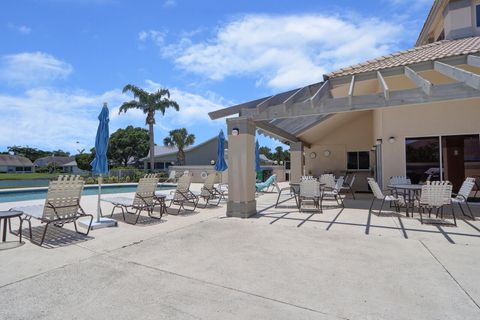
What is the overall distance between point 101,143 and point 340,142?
12.9 meters

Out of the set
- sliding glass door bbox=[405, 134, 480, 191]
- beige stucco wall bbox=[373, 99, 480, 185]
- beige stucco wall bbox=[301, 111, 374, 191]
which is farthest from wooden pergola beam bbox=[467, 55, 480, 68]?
beige stucco wall bbox=[301, 111, 374, 191]

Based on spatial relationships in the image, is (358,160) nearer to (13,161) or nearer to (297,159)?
(297,159)

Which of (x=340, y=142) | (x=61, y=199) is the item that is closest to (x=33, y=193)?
(x=61, y=199)

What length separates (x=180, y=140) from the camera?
35.3 metres

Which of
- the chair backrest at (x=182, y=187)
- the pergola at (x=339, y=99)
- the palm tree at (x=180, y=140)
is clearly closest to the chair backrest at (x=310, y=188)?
the pergola at (x=339, y=99)

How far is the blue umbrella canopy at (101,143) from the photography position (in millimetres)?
6980

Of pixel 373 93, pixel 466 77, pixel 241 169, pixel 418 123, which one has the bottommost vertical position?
pixel 241 169

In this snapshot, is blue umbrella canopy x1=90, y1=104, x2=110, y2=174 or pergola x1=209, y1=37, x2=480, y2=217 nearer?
pergola x1=209, y1=37, x2=480, y2=217

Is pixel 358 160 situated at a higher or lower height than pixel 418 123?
lower

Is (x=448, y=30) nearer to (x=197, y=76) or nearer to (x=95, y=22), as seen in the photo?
(x=197, y=76)

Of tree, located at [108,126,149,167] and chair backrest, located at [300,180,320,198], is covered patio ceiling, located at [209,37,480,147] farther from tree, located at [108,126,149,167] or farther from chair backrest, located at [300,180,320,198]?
tree, located at [108,126,149,167]

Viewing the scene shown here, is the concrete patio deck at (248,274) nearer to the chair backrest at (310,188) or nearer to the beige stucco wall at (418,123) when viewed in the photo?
the chair backrest at (310,188)

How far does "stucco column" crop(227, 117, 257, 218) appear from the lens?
7964 mm

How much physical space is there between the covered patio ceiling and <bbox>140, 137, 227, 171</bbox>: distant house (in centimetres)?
2620
